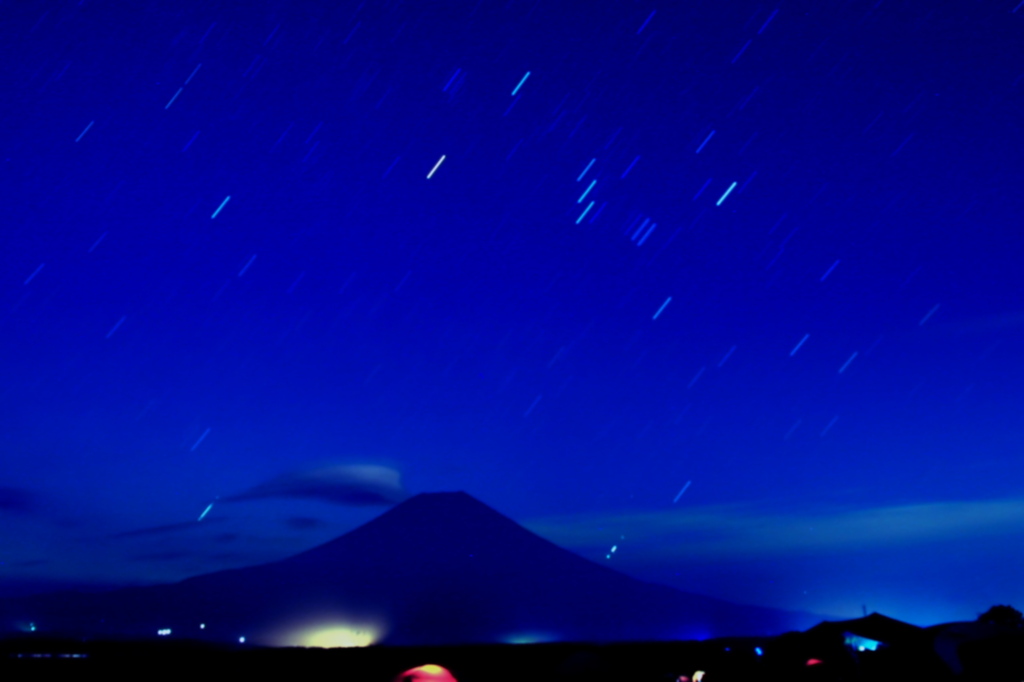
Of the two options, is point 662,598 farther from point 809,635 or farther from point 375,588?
point 809,635

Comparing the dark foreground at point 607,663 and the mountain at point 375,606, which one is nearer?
the dark foreground at point 607,663

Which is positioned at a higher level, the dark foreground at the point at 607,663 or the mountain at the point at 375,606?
the mountain at the point at 375,606

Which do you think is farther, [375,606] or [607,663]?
[375,606]

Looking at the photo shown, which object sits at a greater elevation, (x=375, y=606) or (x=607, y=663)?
(x=375, y=606)

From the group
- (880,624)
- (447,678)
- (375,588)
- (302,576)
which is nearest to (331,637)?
(375,588)
